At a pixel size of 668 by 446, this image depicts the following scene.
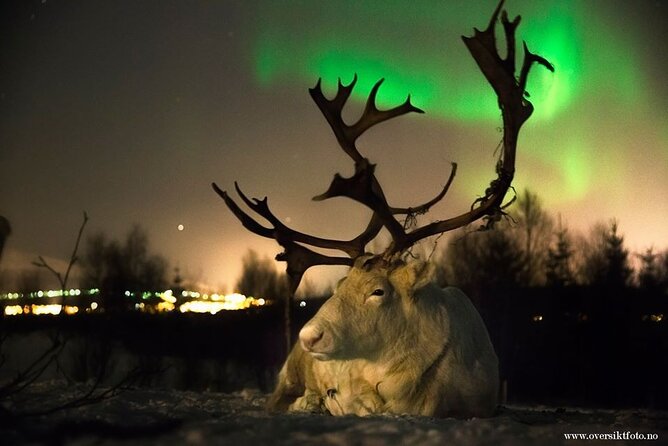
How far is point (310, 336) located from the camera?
7426 millimetres

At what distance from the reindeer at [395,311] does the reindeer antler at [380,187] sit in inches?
0.4

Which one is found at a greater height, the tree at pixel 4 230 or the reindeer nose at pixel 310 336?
the tree at pixel 4 230

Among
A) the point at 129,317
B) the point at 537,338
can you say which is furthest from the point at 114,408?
the point at 537,338

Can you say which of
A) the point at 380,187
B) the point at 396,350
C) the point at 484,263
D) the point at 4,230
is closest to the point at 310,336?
the point at 396,350

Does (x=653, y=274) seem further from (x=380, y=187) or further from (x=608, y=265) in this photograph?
(x=380, y=187)

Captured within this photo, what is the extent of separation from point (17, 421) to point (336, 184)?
384cm

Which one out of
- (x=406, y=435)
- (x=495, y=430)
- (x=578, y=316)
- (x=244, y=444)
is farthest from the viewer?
(x=578, y=316)

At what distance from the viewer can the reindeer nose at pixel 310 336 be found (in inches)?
293

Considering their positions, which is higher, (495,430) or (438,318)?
(438,318)

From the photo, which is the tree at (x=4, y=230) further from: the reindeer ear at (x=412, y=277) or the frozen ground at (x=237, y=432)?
the reindeer ear at (x=412, y=277)

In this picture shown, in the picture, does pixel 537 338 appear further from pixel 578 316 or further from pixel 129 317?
pixel 129 317

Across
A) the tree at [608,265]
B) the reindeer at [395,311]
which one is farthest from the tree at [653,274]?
the reindeer at [395,311]

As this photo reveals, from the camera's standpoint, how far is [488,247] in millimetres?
32375

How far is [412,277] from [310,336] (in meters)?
1.26
